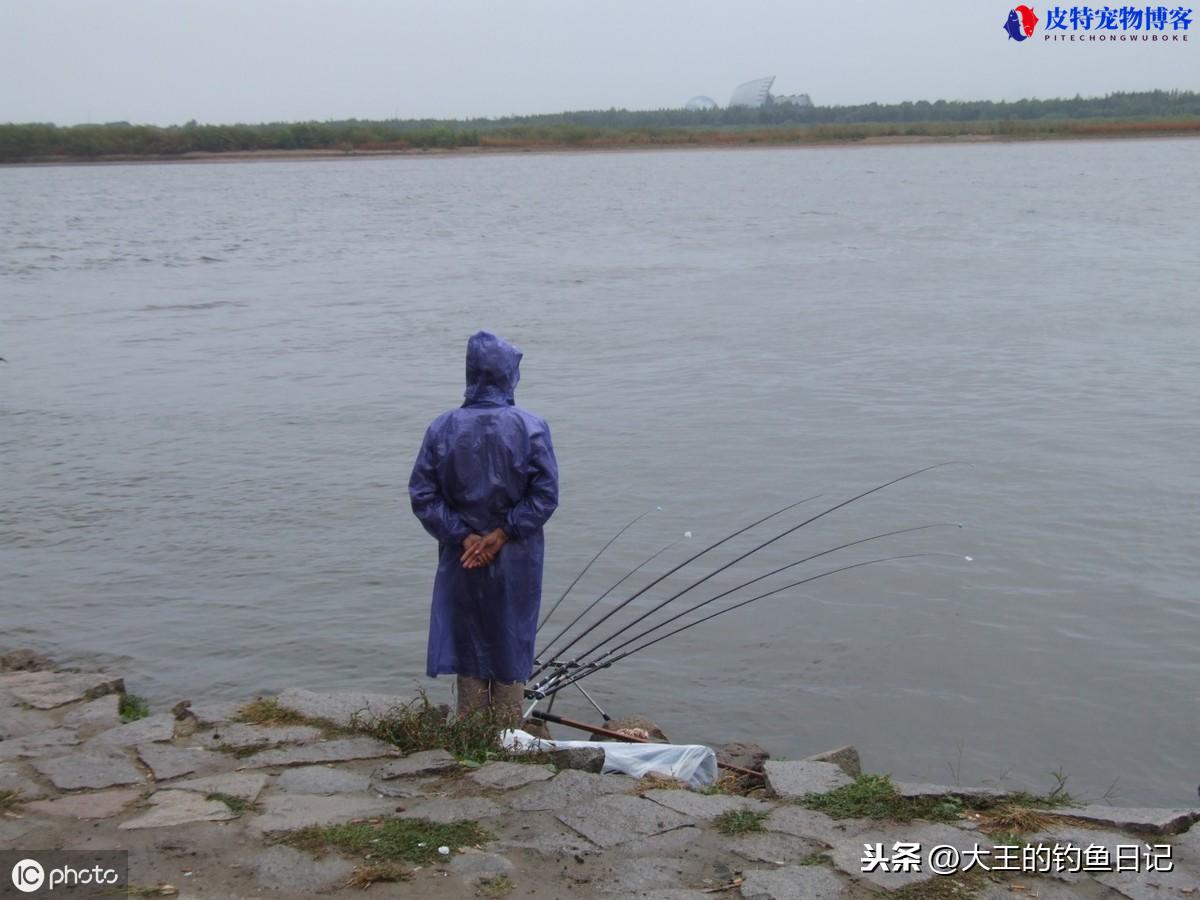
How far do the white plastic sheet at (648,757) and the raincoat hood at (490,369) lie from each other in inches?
47.2

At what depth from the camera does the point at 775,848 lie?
3881mm

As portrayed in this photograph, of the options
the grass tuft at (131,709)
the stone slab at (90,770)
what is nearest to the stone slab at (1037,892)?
the stone slab at (90,770)

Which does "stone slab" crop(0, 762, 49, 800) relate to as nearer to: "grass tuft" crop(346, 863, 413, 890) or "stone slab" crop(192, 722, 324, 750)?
"stone slab" crop(192, 722, 324, 750)

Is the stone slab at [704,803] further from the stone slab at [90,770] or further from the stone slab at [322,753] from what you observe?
the stone slab at [90,770]

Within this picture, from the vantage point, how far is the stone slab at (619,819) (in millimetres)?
3973

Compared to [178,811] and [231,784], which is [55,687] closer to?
[231,784]

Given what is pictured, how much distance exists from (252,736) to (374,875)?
144 centimetres

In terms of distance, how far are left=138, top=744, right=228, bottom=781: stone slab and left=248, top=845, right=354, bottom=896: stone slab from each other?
83 cm

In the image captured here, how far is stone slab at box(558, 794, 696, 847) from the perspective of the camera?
397 cm

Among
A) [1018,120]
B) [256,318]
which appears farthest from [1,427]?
[1018,120]

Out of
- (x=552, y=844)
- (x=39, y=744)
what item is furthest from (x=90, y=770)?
(x=552, y=844)

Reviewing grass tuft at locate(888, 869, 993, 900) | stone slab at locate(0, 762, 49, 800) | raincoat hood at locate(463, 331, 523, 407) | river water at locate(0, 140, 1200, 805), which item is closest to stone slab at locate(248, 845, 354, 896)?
stone slab at locate(0, 762, 49, 800)

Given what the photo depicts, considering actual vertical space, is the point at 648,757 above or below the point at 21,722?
below

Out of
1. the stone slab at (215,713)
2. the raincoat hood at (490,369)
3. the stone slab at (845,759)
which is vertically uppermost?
the raincoat hood at (490,369)
